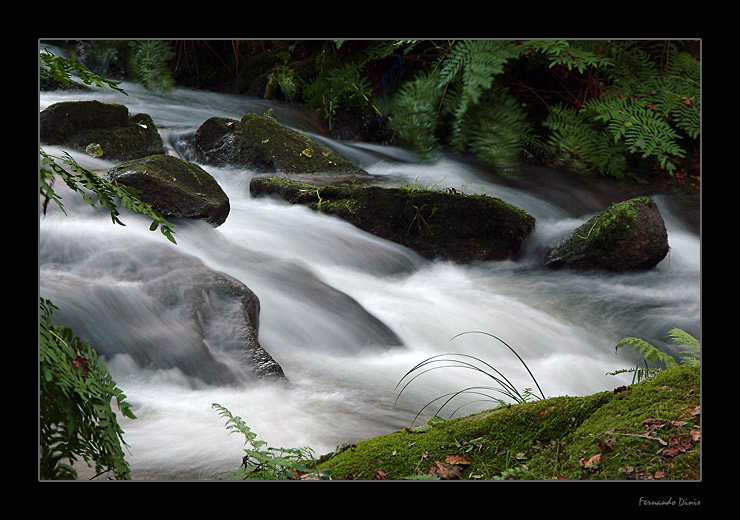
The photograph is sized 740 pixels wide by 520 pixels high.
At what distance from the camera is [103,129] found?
11.5 feet

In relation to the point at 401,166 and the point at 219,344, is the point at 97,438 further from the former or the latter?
the point at 401,166

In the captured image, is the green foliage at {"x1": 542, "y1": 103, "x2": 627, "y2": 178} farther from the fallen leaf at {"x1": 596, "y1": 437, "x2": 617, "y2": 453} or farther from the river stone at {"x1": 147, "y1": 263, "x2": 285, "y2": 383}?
the fallen leaf at {"x1": 596, "y1": 437, "x2": 617, "y2": 453}

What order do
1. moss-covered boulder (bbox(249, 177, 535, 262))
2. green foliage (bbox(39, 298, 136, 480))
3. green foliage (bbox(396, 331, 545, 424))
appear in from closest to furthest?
green foliage (bbox(39, 298, 136, 480)) < green foliage (bbox(396, 331, 545, 424)) < moss-covered boulder (bbox(249, 177, 535, 262))

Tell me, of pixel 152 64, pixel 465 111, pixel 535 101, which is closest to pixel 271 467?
pixel 152 64

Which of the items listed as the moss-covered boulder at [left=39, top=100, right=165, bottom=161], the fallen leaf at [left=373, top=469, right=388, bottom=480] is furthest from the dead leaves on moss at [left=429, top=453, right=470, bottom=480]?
the moss-covered boulder at [left=39, top=100, right=165, bottom=161]

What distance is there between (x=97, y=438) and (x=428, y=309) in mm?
1678

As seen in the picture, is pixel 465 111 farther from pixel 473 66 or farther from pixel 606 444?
pixel 606 444

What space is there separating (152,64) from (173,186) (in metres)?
0.59

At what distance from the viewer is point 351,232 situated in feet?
11.3

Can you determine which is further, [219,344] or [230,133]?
[230,133]

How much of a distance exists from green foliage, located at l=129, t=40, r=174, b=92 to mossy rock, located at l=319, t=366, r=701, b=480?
1.59 m

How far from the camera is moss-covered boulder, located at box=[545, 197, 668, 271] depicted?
3.34m
